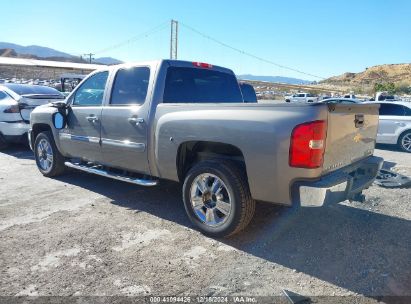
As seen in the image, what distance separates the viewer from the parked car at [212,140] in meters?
3.22

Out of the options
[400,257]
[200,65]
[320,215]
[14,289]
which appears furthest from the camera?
[200,65]

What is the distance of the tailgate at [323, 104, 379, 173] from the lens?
329 centimetres

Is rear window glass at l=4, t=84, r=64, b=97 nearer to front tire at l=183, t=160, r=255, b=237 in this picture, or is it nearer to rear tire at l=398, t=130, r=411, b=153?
front tire at l=183, t=160, r=255, b=237

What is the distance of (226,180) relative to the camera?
3.67m

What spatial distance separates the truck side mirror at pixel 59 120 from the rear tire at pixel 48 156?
478 millimetres

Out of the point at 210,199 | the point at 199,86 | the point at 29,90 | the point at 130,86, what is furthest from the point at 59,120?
the point at 29,90

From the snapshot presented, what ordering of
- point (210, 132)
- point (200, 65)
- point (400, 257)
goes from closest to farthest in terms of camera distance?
point (400, 257), point (210, 132), point (200, 65)

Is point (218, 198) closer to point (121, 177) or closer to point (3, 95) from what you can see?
point (121, 177)

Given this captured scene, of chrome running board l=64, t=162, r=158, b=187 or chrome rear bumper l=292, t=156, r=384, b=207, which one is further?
chrome running board l=64, t=162, r=158, b=187

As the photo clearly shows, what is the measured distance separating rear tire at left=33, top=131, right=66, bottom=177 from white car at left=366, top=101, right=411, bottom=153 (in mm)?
8740

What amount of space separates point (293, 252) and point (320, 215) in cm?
115

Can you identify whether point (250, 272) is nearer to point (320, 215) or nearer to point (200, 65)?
point (320, 215)

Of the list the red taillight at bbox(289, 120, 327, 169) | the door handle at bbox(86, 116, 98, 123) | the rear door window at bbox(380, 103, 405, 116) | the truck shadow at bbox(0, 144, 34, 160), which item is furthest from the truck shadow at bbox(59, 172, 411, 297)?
the rear door window at bbox(380, 103, 405, 116)

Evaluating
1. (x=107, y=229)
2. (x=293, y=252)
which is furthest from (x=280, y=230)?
(x=107, y=229)
